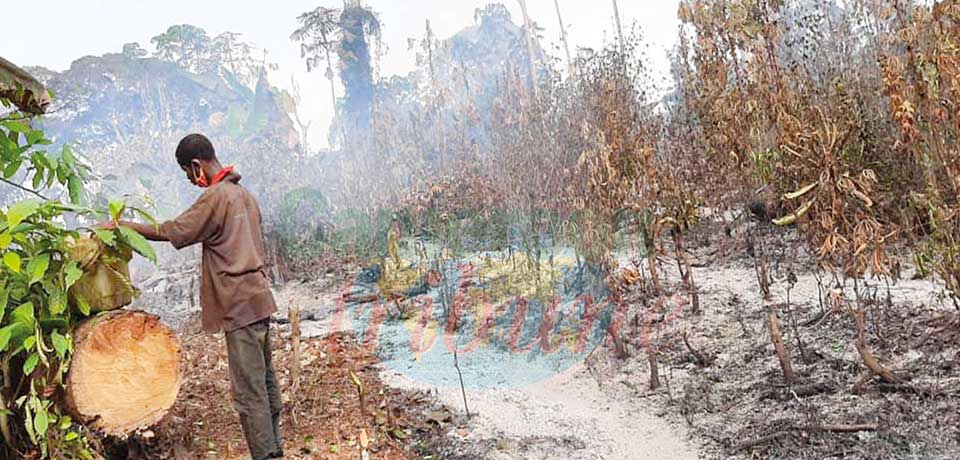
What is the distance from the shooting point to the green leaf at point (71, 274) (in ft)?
6.33

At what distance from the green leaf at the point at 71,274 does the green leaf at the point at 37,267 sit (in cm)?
6

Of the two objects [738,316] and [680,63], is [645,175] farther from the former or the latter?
[680,63]

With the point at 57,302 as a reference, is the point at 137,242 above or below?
above

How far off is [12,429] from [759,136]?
3562 mm

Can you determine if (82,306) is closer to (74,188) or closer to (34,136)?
(74,188)

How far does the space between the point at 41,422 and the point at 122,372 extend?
34cm

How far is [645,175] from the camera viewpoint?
13.1 feet

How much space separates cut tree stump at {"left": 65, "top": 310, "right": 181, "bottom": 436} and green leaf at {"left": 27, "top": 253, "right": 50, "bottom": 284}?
27cm

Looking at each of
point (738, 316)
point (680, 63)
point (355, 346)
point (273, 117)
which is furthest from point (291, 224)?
point (273, 117)

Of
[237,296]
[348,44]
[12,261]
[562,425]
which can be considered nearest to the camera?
[12,261]

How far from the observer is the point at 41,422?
6.04 ft

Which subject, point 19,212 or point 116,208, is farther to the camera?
point 116,208

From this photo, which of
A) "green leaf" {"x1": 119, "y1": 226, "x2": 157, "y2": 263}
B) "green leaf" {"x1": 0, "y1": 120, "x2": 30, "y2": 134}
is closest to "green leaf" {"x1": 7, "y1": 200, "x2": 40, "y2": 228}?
"green leaf" {"x1": 119, "y1": 226, "x2": 157, "y2": 263}

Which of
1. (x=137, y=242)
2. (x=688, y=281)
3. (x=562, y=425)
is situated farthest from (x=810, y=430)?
(x=137, y=242)
